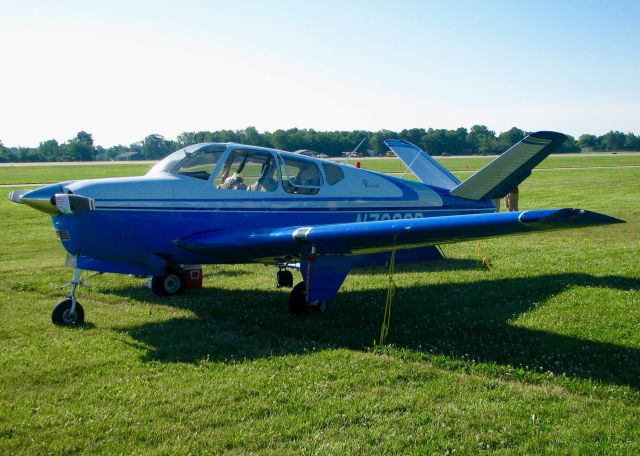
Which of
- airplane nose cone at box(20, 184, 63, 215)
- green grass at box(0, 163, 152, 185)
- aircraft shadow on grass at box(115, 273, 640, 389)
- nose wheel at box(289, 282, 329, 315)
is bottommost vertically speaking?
aircraft shadow on grass at box(115, 273, 640, 389)

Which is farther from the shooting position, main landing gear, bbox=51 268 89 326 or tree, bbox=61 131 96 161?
tree, bbox=61 131 96 161

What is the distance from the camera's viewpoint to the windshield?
867 cm

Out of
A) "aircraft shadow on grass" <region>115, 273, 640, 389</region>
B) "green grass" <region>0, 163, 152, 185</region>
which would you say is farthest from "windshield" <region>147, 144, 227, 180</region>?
"green grass" <region>0, 163, 152, 185</region>

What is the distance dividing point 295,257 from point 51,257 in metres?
8.31

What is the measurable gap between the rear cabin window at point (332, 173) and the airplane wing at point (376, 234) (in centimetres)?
213

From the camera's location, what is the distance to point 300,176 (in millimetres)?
9531

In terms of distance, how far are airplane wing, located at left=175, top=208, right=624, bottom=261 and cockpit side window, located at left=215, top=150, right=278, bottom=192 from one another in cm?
83

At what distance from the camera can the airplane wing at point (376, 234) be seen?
5.91 m

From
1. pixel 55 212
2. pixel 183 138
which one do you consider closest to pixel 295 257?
pixel 55 212

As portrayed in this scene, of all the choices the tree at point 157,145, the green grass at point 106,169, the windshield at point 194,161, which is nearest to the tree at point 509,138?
the green grass at point 106,169

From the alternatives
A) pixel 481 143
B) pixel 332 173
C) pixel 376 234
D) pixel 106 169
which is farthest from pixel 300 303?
pixel 481 143

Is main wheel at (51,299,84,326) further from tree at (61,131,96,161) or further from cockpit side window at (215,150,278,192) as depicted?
tree at (61,131,96,161)

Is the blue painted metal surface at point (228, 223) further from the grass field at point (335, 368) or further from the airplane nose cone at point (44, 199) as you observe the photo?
the grass field at point (335, 368)

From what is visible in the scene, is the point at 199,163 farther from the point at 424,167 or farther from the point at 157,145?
the point at 157,145
